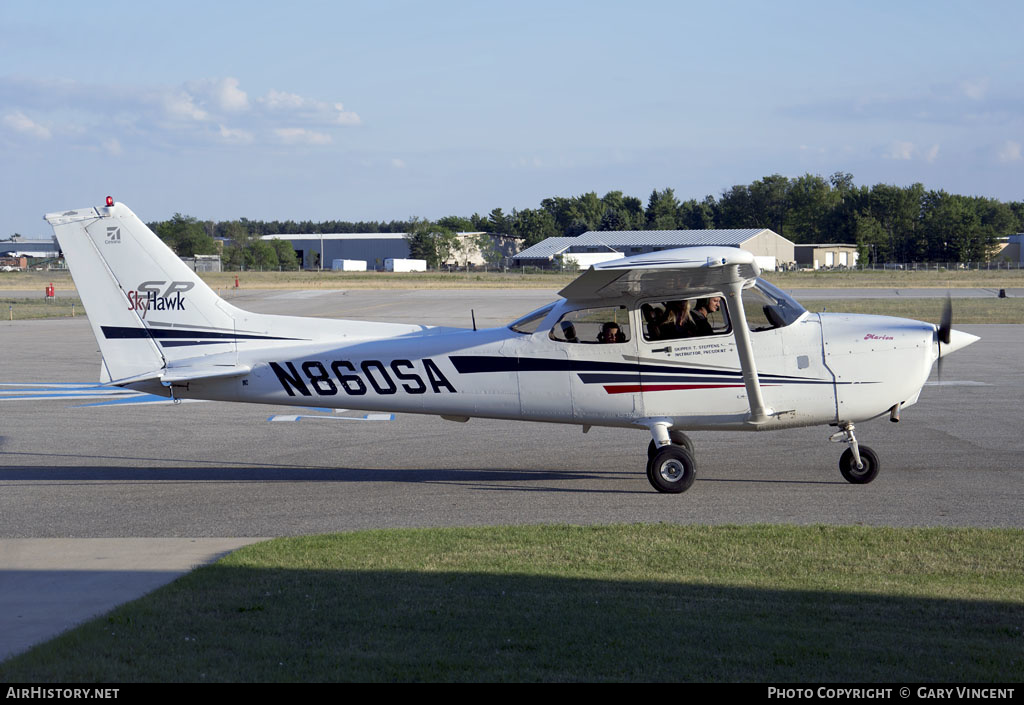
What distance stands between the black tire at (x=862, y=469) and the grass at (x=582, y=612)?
2.32 meters

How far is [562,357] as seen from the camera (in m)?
10.6

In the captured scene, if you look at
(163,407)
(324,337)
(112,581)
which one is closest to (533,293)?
(163,407)

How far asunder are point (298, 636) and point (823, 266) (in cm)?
10939

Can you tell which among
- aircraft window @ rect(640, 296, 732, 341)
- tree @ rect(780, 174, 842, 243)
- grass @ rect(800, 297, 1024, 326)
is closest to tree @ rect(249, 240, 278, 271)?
tree @ rect(780, 174, 842, 243)

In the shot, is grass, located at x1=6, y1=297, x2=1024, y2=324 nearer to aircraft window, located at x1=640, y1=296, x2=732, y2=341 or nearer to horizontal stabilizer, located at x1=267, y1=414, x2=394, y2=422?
horizontal stabilizer, located at x1=267, y1=414, x2=394, y2=422

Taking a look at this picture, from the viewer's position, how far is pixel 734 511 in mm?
9422

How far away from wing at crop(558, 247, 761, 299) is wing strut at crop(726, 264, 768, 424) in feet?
0.40

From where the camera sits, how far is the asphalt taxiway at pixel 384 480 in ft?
28.2

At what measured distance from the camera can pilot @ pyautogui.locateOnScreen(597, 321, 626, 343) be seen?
10539mm

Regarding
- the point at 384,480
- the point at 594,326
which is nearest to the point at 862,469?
the point at 594,326

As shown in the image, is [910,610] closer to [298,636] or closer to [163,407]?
[298,636]

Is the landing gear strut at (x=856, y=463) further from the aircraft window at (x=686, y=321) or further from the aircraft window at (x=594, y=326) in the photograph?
the aircraft window at (x=594, y=326)

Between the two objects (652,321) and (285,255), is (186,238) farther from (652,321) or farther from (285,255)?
(652,321)

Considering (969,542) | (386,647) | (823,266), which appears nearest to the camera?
(386,647)
